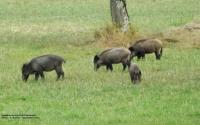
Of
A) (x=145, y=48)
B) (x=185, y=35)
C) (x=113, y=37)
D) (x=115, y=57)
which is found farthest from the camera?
(x=185, y=35)

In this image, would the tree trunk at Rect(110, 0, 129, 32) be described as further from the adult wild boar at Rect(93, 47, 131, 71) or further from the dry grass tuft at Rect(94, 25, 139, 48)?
the adult wild boar at Rect(93, 47, 131, 71)

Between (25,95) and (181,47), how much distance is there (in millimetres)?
10309

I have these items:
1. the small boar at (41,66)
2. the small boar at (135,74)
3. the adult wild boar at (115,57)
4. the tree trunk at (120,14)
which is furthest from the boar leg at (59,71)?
the tree trunk at (120,14)

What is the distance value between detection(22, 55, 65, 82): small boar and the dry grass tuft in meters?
7.34

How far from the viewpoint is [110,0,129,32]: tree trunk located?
26.0 meters

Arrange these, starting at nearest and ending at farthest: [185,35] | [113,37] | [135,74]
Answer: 1. [135,74]
2. [113,37]
3. [185,35]

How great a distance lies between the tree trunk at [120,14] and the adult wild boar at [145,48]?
13.7 feet

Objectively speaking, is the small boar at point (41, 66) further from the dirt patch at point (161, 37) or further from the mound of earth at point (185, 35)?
the mound of earth at point (185, 35)

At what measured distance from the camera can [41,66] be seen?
17.5 metres

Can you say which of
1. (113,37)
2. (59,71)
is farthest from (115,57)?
(113,37)

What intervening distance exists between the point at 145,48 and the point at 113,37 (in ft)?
12.5

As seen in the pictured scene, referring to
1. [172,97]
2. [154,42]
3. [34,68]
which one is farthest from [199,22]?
[172,97]

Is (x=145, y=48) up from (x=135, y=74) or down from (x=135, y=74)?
down

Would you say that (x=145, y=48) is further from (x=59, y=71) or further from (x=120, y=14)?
→ (x=120, y=14)
